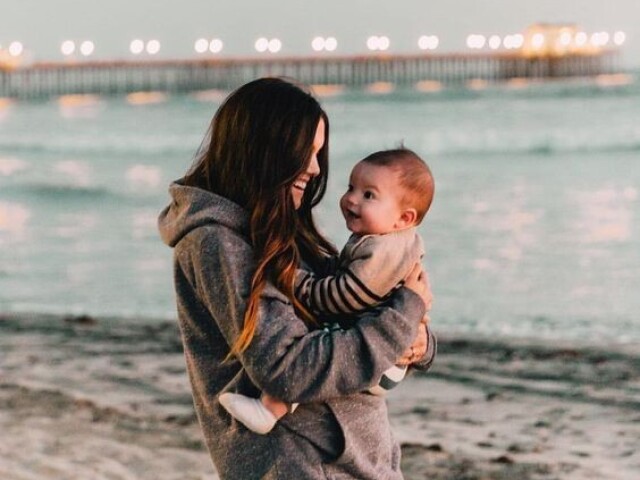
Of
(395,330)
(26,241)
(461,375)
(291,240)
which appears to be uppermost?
(291,240)

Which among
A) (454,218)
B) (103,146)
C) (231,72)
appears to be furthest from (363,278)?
(231,72)

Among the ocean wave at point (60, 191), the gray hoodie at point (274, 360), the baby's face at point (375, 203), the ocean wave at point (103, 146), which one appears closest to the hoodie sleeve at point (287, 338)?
the gray hoodie at point (274, 360)

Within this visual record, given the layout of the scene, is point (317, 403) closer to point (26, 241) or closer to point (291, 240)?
point (291, 240)

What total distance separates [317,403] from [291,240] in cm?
25

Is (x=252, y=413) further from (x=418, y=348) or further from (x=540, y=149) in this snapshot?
(x=540, y=149)

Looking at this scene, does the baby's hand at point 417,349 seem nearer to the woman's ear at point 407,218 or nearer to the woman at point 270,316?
the woman at point 270,316

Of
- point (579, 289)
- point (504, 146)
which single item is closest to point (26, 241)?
point (579, 289)

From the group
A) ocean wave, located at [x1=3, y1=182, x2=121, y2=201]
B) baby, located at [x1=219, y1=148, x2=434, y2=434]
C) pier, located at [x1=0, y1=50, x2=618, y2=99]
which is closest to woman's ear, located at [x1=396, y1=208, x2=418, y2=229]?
baby, located at [x1=219, y1=148, x2=434, y2=434]

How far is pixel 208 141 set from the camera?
2.07 m

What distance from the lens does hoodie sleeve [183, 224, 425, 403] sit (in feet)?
6.07

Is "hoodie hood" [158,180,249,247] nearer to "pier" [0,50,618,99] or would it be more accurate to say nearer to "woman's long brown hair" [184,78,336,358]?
"woman's long brown hair" [184,78,336,358]

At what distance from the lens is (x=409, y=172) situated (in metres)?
1.99

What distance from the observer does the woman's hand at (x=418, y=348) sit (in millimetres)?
1971

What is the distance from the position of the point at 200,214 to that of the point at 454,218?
13021 mm
